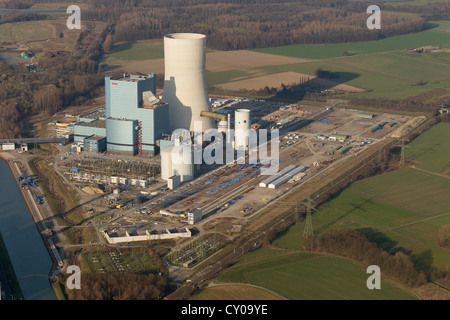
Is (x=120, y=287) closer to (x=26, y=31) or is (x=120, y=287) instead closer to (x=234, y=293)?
(x=234, y=293)

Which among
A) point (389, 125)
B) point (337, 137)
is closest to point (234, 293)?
point (337, 137)

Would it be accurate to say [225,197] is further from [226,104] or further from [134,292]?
[226,104]

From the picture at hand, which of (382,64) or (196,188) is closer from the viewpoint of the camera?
(196,188)

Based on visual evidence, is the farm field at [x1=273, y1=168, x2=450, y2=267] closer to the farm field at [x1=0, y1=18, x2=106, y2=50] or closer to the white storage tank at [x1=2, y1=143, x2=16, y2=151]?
the white storage tank at [x1=2, y1=143, x2=16, y2=151]

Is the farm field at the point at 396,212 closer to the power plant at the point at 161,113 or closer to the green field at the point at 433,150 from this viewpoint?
the green field at the point at 433,150

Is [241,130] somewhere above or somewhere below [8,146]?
above

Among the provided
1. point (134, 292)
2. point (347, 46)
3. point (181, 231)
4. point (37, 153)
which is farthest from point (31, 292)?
point (347, 46)

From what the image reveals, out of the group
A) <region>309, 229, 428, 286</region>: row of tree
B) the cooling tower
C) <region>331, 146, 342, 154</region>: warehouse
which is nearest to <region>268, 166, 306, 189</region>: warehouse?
<region>331, 146, 342, 154</region>: warehouse
